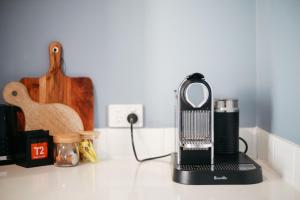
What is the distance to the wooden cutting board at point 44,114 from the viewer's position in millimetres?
1376

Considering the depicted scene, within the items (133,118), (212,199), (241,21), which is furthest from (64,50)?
(212,199)

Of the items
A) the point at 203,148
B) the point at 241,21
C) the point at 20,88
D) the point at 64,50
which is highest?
the point at 241,21

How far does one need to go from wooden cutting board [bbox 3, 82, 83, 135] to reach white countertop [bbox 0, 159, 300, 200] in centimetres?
17

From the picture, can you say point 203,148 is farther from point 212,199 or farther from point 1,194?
point 1,194

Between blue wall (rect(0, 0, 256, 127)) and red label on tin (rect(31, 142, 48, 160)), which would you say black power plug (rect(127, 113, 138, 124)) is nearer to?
blue wall (rect(0, 0, 256, 127))

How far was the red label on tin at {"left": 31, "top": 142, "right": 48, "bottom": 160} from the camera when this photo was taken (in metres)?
1.27

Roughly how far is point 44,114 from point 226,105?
2.25 ft

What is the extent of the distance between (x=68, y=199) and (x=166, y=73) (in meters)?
0.65

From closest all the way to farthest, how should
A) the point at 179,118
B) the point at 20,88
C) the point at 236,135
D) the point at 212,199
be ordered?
the point at 212,199 < the point at 179,118 < the point at 236,135 < the point at 20,88

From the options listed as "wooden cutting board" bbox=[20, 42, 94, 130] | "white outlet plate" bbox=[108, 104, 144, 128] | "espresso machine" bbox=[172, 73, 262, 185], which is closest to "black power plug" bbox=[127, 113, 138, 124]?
"white outlet plate" bbox=[108, 104, 144, 128]

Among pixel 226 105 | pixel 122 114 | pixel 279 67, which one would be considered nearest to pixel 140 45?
pixel 122 114

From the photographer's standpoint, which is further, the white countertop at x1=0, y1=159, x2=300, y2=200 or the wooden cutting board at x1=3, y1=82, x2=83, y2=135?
the wooden cutting board at x1=3, y1=82, x2=83, y2=135

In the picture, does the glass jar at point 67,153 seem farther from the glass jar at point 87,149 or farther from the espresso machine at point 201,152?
the espresso machine at point 201,152

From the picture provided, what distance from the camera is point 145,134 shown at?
1417 millimetres
